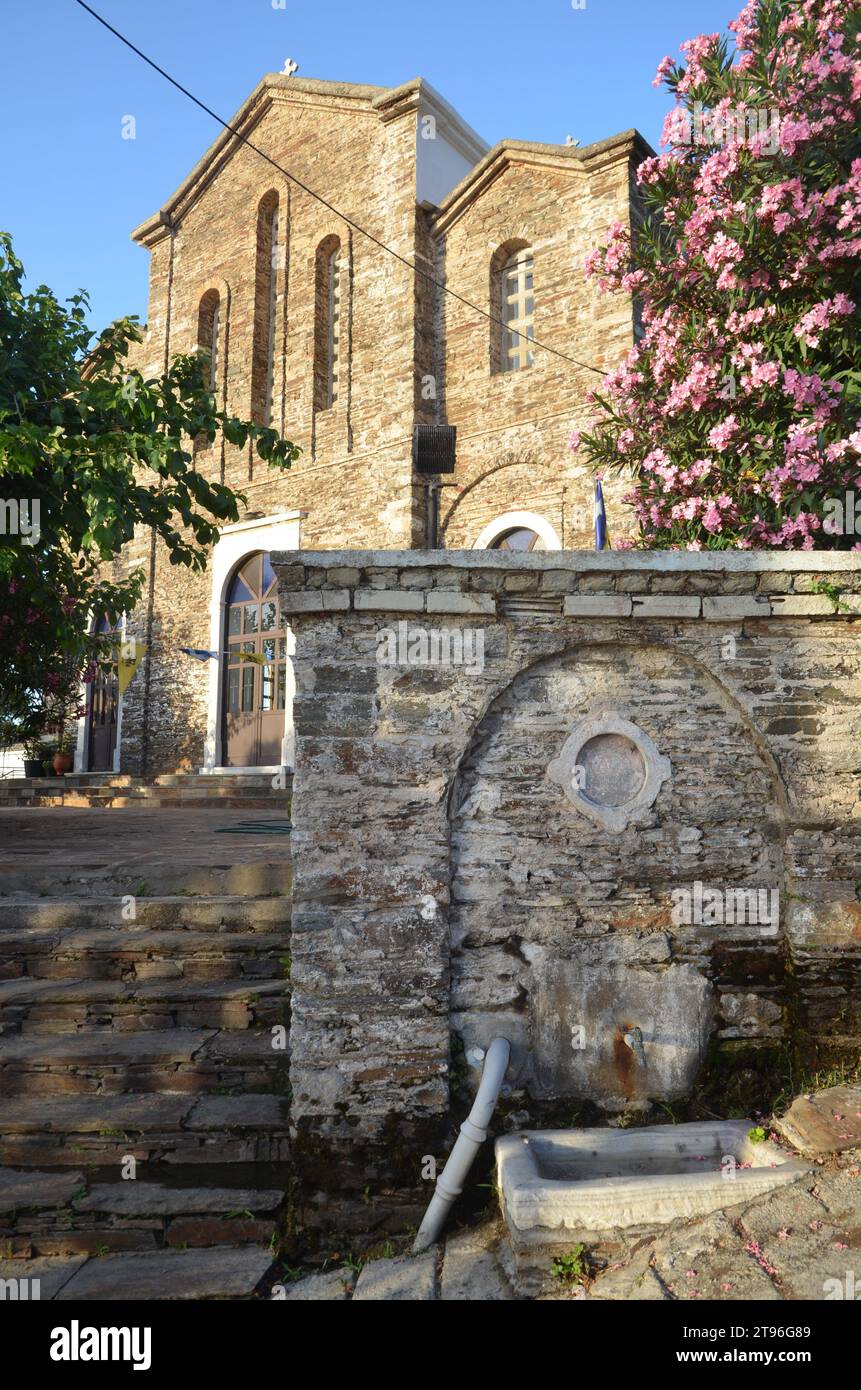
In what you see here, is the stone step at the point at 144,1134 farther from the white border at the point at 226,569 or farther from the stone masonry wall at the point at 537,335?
the white border at the point at 226,569

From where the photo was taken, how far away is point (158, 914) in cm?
468

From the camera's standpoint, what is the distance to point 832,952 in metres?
3.71

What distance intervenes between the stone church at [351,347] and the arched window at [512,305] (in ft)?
0.10

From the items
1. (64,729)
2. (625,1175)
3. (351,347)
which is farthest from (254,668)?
(625,1175)

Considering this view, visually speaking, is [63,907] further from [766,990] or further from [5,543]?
[766,990]

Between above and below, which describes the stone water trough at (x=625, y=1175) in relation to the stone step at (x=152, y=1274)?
above

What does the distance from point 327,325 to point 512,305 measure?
313cm

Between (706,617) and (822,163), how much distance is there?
3245 millimetres

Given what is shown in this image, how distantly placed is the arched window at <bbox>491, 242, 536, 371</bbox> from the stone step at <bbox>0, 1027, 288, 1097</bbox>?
978 centimetres

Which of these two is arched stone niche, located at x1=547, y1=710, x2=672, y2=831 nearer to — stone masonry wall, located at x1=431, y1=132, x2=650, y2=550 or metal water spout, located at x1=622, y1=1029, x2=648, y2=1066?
metal water spout, located at x1=622, y1=1029, x2=648, y2=1066

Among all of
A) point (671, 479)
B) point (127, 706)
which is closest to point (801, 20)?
point (671, 479)

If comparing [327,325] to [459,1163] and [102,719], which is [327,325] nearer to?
[102,719]

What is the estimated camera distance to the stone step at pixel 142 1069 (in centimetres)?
389

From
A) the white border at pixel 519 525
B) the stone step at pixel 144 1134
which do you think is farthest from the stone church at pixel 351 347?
the stone step at pixel 144 1134
